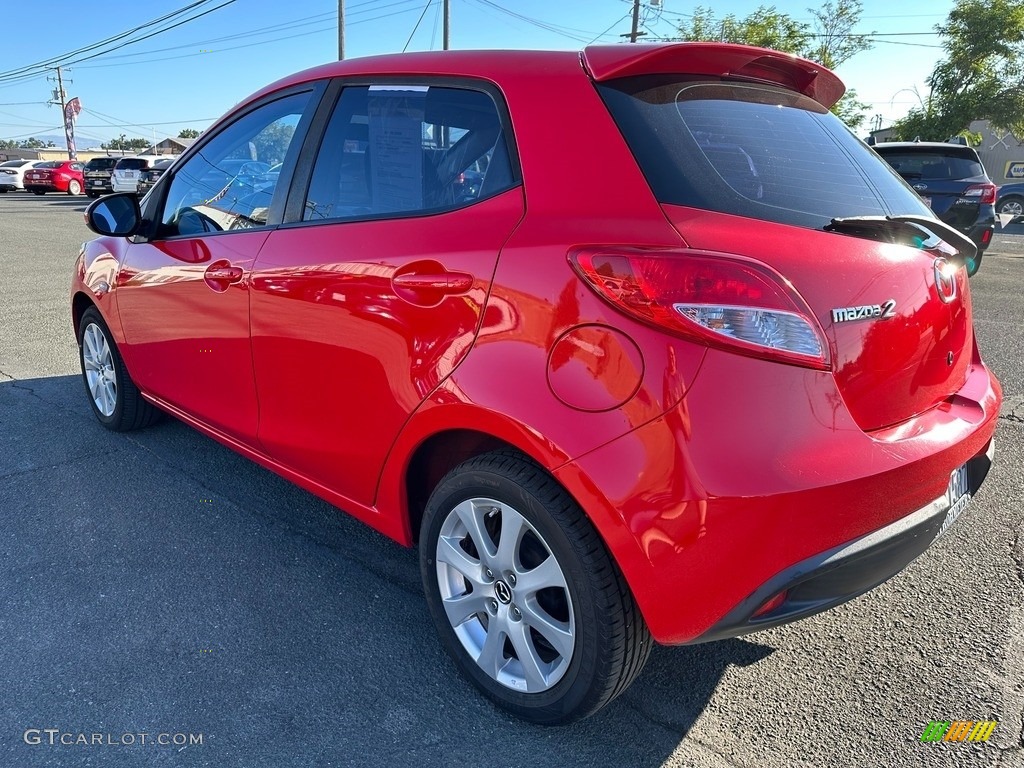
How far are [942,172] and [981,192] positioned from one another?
577 millimetres

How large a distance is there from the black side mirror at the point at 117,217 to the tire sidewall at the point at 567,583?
2218 mm

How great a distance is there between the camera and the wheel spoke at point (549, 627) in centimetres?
193

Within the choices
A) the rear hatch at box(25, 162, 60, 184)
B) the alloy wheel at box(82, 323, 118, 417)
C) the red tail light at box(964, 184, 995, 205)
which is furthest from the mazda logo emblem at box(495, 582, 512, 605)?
the rear hatch at box(25, 162, 60, 184)

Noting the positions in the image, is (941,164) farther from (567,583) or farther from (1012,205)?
(1012,205)

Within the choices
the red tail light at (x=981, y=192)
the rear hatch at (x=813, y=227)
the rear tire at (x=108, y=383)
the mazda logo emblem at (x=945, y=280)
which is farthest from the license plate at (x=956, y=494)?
the red tail light at (x=981, y=192)

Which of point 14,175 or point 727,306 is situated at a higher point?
point 727,306

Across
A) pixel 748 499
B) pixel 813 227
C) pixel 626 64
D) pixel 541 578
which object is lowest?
pixel 541 578

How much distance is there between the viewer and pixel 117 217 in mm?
3441

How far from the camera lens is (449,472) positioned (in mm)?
2133

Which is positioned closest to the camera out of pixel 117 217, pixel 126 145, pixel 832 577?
pixel 832 577

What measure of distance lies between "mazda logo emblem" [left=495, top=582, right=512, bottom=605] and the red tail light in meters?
10.9

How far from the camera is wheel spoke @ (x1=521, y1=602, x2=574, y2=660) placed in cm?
193

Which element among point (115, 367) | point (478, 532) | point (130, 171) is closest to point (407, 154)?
point (478, 532)

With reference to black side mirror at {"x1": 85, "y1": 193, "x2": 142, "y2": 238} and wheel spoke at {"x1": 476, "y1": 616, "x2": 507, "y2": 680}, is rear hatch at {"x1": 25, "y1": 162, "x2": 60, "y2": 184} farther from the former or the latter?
wheel spoke at {"x1": 476, "y1": 616, "x2": 507, "y2": 680}
